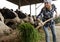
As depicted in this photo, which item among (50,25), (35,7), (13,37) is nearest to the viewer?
(50,25)

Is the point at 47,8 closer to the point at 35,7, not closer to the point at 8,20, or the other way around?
the point at 8,20

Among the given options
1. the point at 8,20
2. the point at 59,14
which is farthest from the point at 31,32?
the point at 8,20

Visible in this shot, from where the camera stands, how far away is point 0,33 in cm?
1035

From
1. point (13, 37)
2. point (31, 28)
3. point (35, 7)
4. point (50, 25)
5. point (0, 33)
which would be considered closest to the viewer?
point (31, 28)

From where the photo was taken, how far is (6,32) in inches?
419

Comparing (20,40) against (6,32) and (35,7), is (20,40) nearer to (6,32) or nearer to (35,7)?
(6,32)

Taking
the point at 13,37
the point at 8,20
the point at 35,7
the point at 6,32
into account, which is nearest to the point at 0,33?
the point at 6,32

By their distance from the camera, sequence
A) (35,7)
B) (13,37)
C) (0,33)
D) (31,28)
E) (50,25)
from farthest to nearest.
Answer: (35,7) < (0,33) < (13,37) < (50,25) < (31,28)

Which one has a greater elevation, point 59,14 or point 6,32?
point 59,14

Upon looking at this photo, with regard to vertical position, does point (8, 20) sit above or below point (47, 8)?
below

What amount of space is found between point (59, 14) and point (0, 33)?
3.51 metres

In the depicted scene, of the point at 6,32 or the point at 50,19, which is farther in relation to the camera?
the point at 6,32

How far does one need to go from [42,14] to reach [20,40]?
0.97 metres

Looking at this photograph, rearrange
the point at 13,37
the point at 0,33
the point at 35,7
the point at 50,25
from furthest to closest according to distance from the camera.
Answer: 1. the point at 35,7
2. the point at 0,33
3. the point at 13,37
4. the point at 50,25
